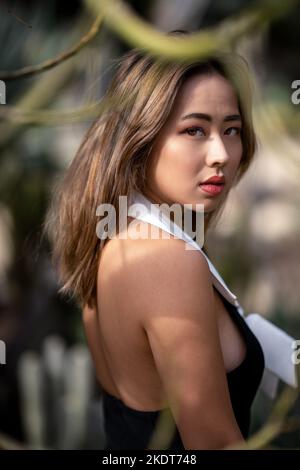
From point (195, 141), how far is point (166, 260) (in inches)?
5.7

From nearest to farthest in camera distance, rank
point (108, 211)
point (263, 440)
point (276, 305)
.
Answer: point (263, 440) < point (108, 211) < point (276, 305)

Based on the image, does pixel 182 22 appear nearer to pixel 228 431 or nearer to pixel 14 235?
pixel 14 235

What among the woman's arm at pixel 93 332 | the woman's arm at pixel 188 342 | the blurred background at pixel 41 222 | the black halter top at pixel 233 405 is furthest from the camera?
the blurred background at pixel 41 222

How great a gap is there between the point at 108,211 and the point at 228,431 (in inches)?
12.2

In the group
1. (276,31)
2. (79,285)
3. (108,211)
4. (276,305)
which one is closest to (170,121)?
(108,211)

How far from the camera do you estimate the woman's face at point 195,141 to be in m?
0.98

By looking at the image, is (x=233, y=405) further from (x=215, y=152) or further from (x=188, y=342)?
(x=215, y=152)

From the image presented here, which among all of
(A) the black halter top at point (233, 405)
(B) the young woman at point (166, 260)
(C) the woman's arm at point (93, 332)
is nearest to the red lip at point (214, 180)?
(B) the young woman at point (166, 260)

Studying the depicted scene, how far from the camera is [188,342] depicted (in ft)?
3.08

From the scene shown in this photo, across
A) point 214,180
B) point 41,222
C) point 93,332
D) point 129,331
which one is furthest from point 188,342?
point 41,222

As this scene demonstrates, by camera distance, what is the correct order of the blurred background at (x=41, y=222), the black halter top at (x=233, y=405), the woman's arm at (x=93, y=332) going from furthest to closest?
1. the blurred background at (x=41, y=222)
2. the woman's arm at (x=93, y=332)
3. the black halter top at (x=233, y=405)

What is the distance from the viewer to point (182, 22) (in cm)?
230

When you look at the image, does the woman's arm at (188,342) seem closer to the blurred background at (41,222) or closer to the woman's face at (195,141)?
the woman's face at (195,141)

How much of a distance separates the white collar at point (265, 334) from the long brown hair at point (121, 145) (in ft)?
0.10
